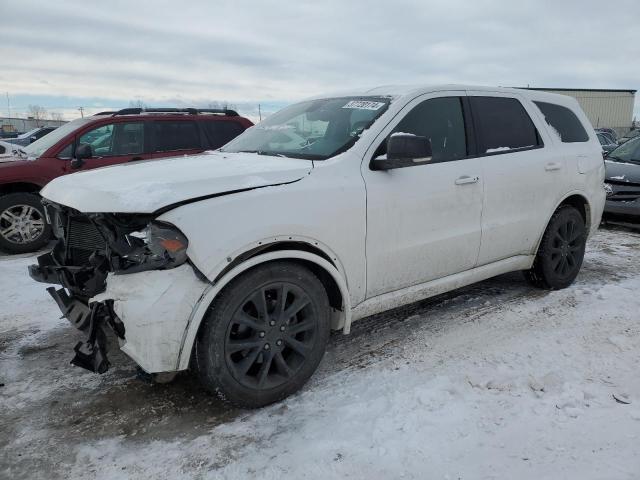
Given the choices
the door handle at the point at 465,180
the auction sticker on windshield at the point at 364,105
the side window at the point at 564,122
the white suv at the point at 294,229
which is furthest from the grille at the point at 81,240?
the side window at the point at 564,122

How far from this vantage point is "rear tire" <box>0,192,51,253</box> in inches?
265

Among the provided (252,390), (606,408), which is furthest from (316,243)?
(606,408)

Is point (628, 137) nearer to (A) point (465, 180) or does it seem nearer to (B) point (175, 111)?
(B) point (175, 111)

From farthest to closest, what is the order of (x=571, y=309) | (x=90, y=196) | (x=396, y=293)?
(x=571, y=309) → (x=396, y=293) → (x=90, y=196)

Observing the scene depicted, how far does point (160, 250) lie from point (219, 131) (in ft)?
18.7

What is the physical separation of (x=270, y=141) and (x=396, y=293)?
1.48m

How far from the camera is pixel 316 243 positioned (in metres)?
2.98

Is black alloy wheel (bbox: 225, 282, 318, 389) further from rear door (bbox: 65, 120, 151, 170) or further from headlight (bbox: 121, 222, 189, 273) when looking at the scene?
rear door (bbox: 65, 120, 151, 170)

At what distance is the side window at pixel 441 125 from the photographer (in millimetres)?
3650

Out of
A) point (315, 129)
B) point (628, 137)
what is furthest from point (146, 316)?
point (628, 137)

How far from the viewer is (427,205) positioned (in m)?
3.51

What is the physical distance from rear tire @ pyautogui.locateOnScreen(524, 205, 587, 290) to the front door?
42.4 inches

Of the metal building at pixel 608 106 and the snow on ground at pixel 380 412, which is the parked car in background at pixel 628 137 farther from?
the metal building at pixel 608 106

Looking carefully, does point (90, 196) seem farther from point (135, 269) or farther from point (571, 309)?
point (571, 309)
